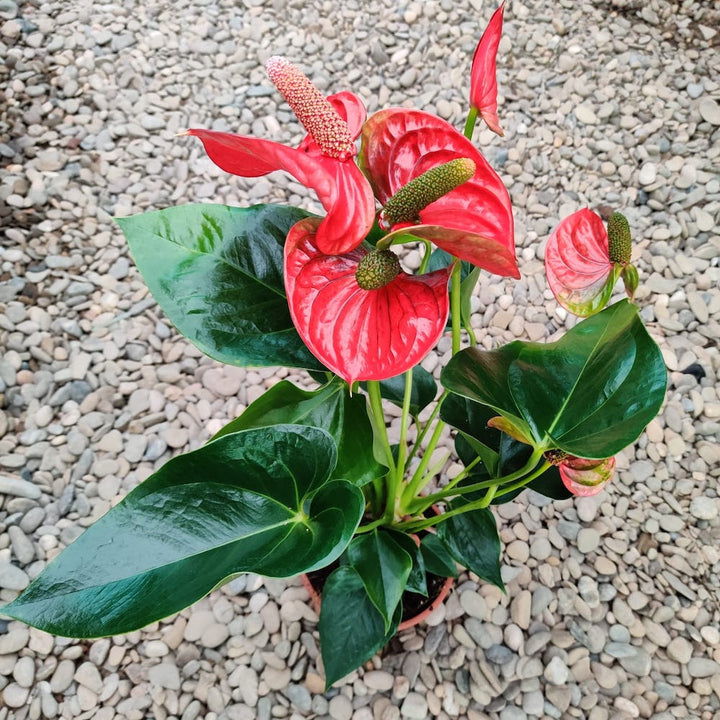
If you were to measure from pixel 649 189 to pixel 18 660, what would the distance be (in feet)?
4.89

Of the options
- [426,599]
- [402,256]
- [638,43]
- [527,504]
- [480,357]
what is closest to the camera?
[480,357]

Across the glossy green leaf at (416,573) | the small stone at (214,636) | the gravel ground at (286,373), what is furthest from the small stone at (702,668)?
the small stone at (214,636)

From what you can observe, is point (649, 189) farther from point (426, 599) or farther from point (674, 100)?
point (426, 599)

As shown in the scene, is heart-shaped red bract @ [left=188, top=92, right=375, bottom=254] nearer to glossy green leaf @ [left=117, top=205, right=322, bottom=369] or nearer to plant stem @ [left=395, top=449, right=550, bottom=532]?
glossy green leaf @ [left=117, top=205, right=322, bottom=369]

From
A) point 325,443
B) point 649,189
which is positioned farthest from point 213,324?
point 649,189

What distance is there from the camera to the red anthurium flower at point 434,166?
54 centimetres

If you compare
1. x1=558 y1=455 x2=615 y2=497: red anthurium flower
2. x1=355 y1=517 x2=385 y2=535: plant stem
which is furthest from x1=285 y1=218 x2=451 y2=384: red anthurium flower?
x1=355 y1=517 x2=385 y2=535: plant stem

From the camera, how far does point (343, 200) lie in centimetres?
51

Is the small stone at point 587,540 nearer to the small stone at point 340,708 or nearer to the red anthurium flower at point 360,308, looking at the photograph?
the small stone at point 340,708

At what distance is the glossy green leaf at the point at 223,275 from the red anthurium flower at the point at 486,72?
21 cm

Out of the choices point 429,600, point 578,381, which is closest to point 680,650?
point 429,600

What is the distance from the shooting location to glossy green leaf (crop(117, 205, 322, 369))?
646 mm

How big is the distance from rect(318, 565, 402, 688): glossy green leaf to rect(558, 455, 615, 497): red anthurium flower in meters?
0.28

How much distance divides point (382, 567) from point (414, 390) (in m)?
0.22
